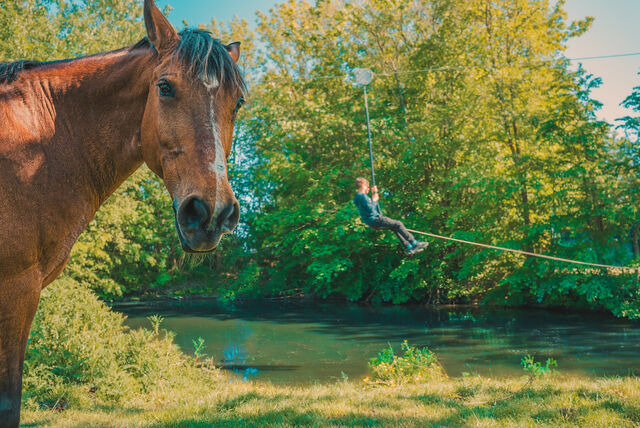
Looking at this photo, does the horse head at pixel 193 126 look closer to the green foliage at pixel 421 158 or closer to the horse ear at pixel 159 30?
the horse ear at pixel 159 30

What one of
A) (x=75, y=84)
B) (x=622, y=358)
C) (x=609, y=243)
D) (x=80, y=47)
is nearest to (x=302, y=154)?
(x=80, y=47)

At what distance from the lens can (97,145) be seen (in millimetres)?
1910

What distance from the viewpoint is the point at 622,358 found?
30.3ft

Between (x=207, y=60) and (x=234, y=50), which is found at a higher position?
(x=234, y=50)

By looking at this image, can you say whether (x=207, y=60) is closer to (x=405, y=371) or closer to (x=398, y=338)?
(x=405, y=371)

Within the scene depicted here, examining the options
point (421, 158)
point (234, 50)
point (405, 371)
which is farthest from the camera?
point (421, 158)

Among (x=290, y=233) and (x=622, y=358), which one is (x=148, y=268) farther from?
(x=622, y=358)

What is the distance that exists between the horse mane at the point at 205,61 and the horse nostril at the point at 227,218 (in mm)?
538

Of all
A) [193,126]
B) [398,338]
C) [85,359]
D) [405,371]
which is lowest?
[398,338]

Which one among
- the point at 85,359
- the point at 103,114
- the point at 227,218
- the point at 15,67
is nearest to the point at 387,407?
the point at 85,359

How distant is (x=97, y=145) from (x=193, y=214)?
28.2 inches

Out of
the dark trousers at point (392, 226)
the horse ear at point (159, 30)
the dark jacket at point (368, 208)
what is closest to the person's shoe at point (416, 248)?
the dark trousers at point (392, 226)

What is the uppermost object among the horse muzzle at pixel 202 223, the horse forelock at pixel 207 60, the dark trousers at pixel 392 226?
the horse forelock at pixel 207 60

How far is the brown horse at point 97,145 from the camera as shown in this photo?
1.55m
